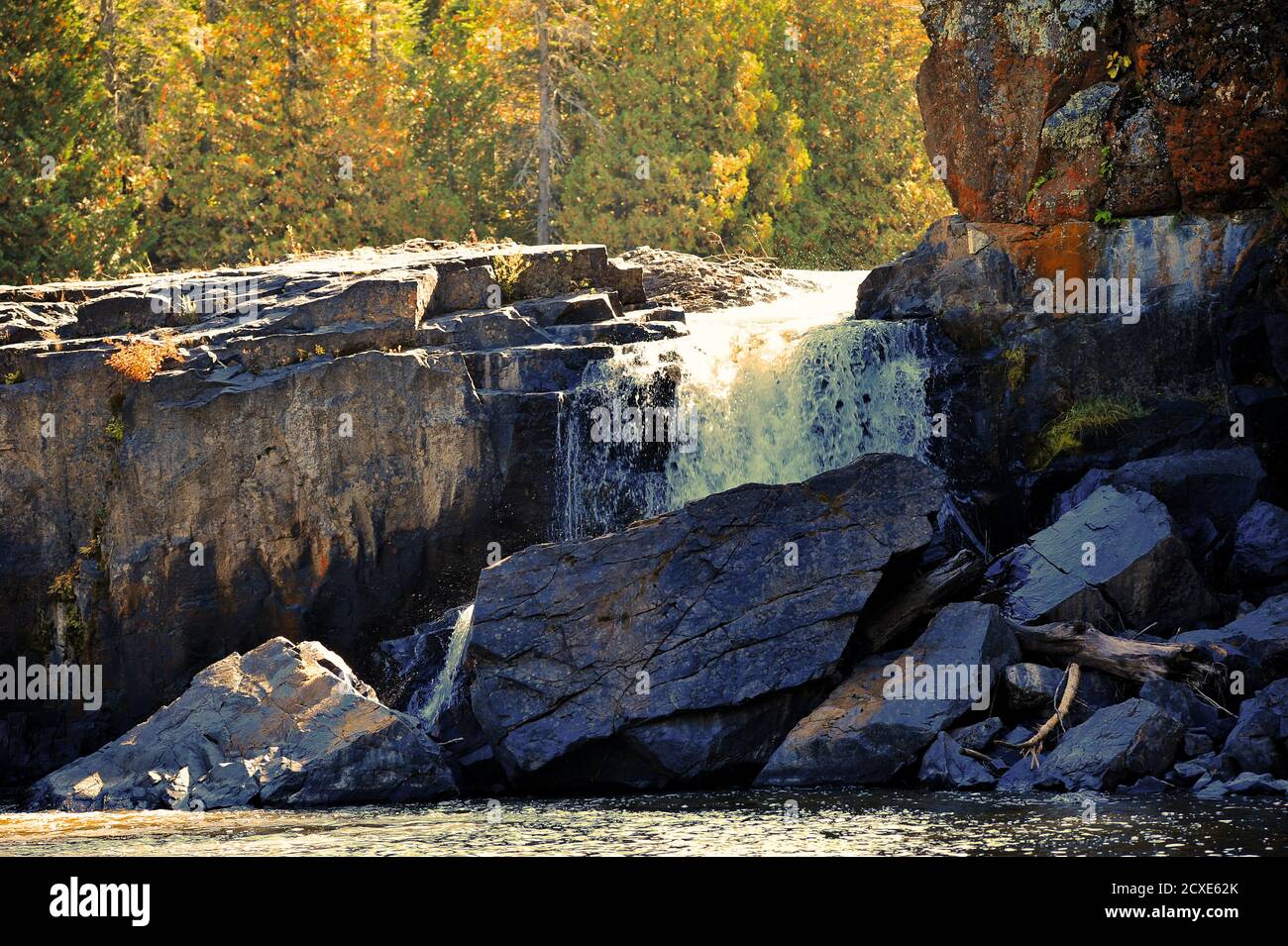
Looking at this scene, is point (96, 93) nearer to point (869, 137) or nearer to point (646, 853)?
point (869, 137)

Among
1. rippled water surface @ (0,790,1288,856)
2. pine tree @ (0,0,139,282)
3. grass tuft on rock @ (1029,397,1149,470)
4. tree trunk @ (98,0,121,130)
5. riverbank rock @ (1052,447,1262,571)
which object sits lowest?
rippled water surface @ (0,790,1288,856)

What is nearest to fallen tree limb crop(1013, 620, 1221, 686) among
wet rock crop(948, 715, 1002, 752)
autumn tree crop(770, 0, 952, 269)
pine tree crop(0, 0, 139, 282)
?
wet rock crop(948, 715, 1002, 752)

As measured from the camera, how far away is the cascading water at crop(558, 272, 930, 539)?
76.7 feet

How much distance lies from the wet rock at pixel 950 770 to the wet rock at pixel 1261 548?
5797 millimetres

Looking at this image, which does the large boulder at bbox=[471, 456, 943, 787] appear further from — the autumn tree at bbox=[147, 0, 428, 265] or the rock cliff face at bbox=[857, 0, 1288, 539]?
the autumn tree at bbox=[147, 0, 428, 265]

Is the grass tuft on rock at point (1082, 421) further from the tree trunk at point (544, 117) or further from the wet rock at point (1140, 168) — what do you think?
the tree trunk at point (544, 117)

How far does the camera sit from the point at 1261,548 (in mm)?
20547

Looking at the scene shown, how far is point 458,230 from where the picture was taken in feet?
149

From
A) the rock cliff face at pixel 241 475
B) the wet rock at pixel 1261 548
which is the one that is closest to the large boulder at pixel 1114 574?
the wet rock at pixel 1261 548

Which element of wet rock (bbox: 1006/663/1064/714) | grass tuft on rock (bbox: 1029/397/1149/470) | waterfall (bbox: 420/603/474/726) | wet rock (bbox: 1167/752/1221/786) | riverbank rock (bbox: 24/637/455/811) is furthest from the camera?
grass tuft on rock (bbox: 1029/397/1149/470)

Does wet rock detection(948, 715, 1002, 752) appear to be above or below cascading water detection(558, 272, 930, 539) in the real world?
below
